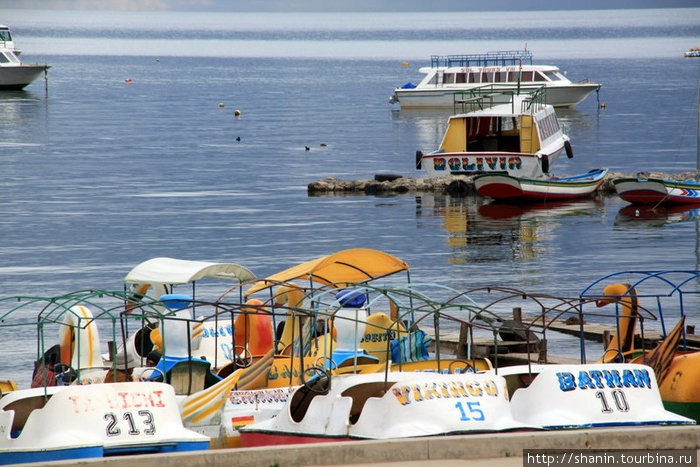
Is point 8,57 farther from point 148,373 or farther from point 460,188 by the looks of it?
point 148,373

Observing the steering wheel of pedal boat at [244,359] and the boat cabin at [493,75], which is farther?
the boat cabin at [493,75]

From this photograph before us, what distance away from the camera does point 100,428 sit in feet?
36.6

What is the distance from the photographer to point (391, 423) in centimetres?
1120

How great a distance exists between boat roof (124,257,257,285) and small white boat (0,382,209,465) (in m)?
5.37

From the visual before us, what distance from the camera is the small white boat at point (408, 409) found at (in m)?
11.1

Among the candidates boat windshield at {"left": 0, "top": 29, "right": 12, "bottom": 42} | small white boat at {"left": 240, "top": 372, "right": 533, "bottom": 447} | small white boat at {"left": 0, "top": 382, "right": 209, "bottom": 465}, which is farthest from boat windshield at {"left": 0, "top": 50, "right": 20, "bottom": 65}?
small white boat at {"left": 240, "top": 372, "right": 533, "bottom": 447}

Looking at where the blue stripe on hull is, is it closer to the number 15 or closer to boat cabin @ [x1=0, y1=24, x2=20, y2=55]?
the number 15

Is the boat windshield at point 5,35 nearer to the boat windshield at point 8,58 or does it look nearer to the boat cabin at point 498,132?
the boat windshield at point 8,58

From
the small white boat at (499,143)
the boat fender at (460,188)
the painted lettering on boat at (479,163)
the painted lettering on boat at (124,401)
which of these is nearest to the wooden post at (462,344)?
the painted lettering on boat at (124,401)

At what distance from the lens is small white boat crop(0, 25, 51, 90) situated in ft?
298

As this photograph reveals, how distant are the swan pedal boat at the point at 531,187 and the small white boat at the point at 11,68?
6031 centimetres

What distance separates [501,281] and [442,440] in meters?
14.6

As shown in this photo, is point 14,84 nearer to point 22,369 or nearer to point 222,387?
point 22,369

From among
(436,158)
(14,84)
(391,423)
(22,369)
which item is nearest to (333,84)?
(14,84)
